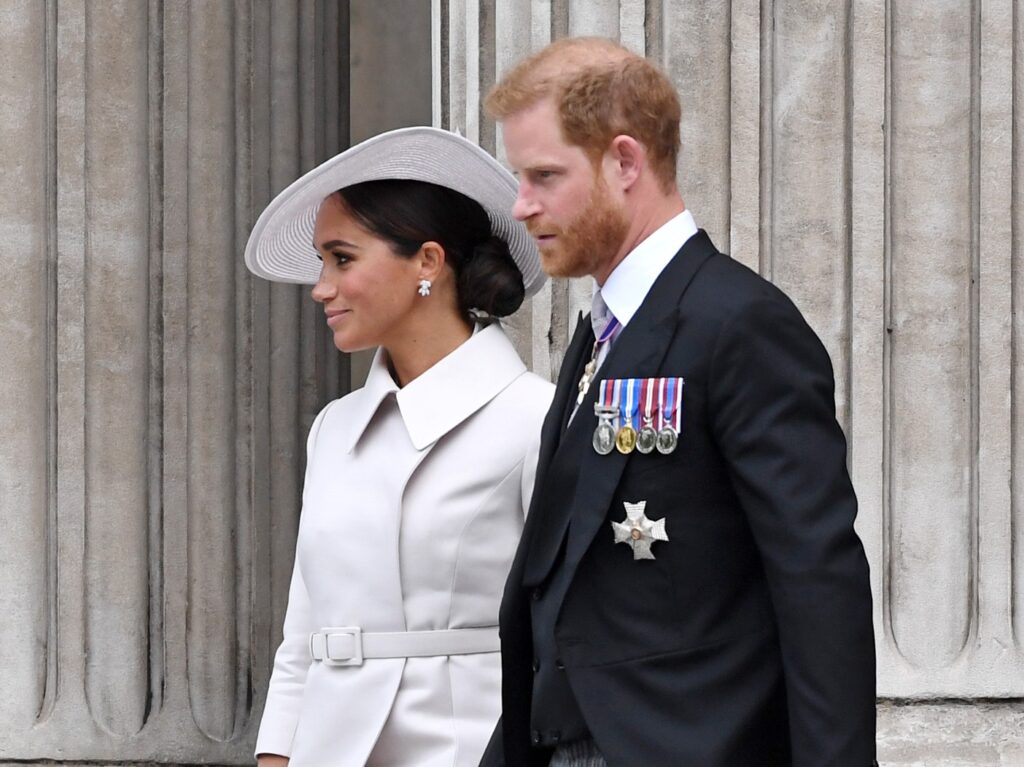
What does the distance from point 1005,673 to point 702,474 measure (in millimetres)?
1801

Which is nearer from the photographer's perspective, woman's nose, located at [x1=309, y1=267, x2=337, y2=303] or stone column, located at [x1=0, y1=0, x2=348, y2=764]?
woman's nose, located at [x1=309, y1=267, x2=337, y2=303]

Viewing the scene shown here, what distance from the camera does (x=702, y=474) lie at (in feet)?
7.13

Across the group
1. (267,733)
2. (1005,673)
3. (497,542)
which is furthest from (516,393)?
(1005,673)

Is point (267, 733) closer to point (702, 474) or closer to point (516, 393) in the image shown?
point (516, 393)

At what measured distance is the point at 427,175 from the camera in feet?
10.1

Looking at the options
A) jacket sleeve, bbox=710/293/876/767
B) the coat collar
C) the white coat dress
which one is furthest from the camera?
the coat collar

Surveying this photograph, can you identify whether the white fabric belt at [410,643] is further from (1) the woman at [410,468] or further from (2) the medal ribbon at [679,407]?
(2) the medal ribbon at [679,407]

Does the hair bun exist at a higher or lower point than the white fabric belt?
higher

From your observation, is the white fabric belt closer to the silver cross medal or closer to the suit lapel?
the suit lapel

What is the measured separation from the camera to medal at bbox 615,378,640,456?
7.19 ft

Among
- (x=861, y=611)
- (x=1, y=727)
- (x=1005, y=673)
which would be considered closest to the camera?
(x=861, y=611)

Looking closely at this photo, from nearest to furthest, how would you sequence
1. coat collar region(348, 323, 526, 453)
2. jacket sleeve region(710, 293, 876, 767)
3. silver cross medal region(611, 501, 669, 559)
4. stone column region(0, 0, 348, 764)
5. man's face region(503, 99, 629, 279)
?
jacket sleeve region(710, 293, 876, 767), silver cross medal region(611, 501, 669, 559), man's face region(503, 99, 629, 279), coat collar region(348, 323, 526, 453), stone column region(0, 0, 348, 764)

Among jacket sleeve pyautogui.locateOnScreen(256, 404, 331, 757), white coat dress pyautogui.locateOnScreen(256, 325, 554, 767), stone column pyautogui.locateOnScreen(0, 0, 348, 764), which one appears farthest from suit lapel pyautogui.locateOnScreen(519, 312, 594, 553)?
stone column pyautogui.locateOnScreen(0, 0, 348, 764)

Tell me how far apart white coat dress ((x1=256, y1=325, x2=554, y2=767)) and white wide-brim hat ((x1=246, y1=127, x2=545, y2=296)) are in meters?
0.24
